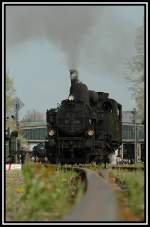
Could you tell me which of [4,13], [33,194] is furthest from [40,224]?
[4,13]

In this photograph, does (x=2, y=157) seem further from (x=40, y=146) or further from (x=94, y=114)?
(x=40, y=146)

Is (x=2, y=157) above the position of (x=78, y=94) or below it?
below

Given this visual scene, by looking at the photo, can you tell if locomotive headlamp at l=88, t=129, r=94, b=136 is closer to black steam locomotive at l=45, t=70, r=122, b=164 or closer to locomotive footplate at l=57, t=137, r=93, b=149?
Result: black steam locomotive at l=45, t=70, r=122, b=164

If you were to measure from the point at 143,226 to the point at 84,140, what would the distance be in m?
23.2

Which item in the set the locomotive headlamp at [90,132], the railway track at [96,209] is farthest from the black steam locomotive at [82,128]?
the railway track at [96,209]

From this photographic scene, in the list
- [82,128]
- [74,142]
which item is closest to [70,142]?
[74,142]

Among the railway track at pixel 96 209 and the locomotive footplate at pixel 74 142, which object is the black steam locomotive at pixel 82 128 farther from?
the railway track at pixel 96 209

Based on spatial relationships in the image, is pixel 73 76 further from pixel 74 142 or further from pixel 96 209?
pixel 96 209


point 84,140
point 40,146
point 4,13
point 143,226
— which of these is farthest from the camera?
point 40,146

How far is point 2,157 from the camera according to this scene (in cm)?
934

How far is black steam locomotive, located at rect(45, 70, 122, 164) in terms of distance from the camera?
30.4 metres

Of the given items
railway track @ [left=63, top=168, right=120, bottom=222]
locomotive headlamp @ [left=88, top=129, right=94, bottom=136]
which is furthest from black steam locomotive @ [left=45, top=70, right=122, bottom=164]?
railway track @ [left=63, top=168, right=120, bottom=222]

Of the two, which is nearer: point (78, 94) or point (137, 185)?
point (137, 185)

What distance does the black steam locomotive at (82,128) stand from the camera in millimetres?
30391
